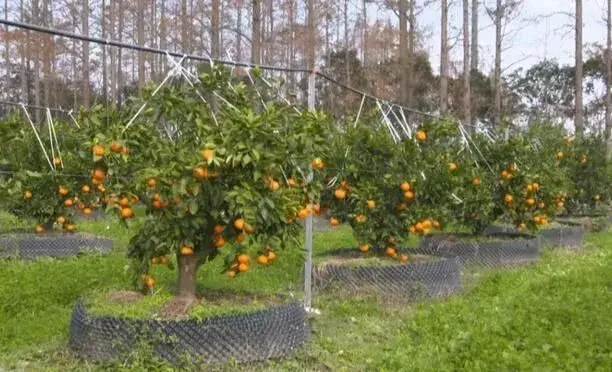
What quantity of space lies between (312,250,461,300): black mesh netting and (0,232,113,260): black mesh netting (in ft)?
13.2

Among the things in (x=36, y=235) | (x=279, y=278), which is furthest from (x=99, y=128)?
(x=36, y=235)

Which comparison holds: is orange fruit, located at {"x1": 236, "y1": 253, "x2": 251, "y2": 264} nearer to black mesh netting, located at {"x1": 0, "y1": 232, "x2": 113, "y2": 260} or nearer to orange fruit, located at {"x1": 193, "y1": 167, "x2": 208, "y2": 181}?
orange fruit, located at {"x1": 193, "y1": 167, "x2": 208, "y2": 181}

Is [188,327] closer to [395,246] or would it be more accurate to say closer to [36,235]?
[395,246]

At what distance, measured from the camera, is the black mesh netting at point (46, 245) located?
9531mm

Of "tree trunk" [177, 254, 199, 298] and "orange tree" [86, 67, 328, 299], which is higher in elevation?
"orange tree" [86, 67, 328, 299]

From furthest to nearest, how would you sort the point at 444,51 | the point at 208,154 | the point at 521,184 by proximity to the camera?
the point at 444,51 < the point at 521,184 < the point at 208,154

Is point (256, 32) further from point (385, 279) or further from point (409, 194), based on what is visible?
point (385, 279)

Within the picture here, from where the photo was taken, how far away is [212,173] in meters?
4.61

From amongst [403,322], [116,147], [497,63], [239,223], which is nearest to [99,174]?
[116,147]

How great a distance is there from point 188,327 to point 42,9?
26518 mm

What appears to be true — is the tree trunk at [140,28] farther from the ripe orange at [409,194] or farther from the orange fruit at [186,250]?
the orange fruit at [186,250]

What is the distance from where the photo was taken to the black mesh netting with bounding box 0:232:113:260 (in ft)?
31.3

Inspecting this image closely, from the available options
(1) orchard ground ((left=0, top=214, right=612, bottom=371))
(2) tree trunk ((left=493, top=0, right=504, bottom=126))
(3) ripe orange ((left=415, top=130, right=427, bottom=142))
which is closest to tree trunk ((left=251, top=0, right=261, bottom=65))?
(2) tree trunk ((left=493, top=0, right=504, bottom=126))

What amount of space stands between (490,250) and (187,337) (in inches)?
235
